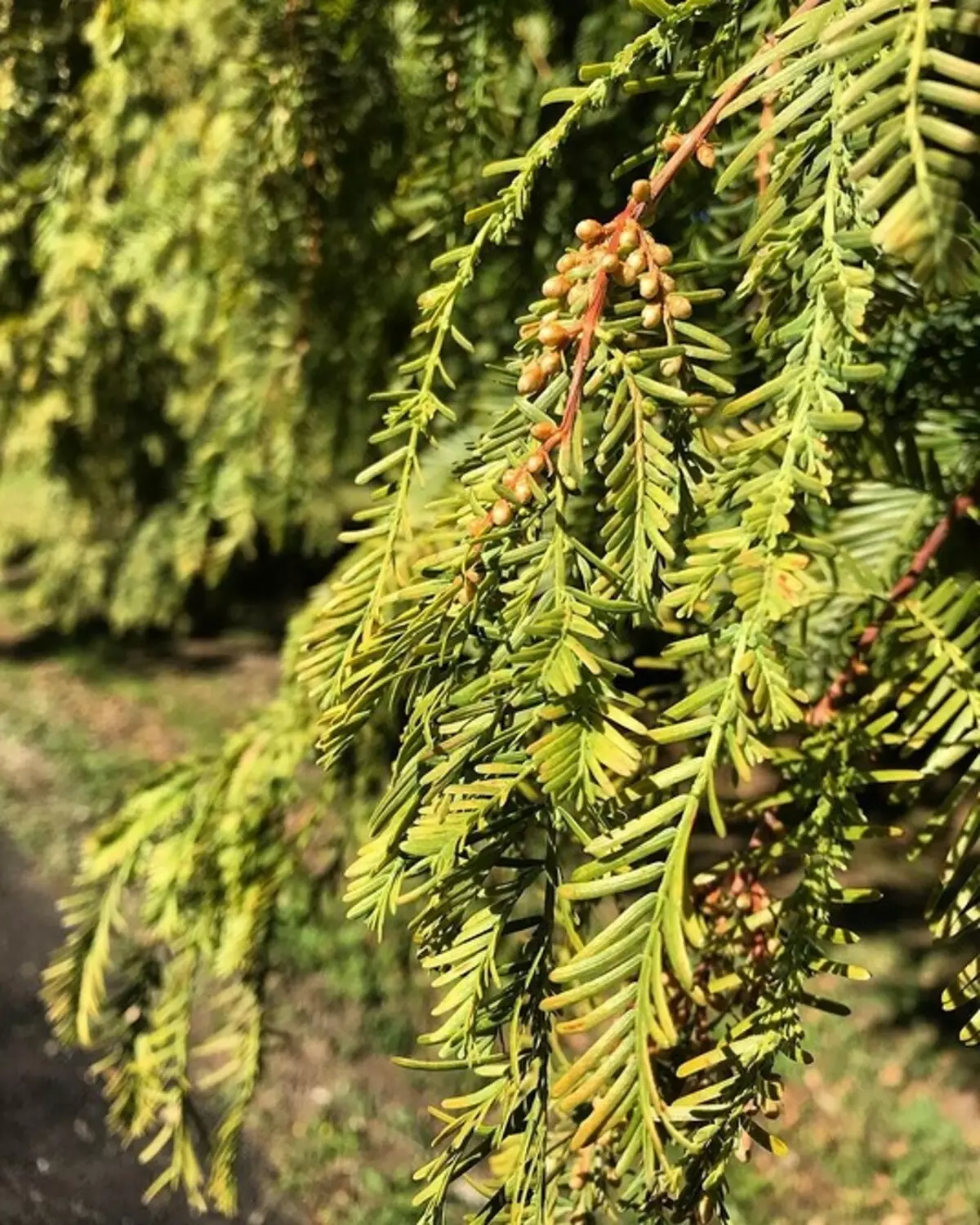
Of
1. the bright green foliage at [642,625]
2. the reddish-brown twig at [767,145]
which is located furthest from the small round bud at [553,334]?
the reddish-brown twig at [767,145]

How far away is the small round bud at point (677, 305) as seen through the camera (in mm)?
421

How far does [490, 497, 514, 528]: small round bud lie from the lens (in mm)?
434

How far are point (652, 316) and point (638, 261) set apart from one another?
0.08 ft

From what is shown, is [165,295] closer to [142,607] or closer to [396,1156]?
[396,1156]

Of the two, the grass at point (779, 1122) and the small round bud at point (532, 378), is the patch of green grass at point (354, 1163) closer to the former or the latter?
the grass at point (779, 1122)

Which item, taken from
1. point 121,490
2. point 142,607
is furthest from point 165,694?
point 121,490

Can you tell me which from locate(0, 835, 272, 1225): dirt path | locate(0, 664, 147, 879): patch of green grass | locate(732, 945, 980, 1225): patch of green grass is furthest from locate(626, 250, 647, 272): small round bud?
locate(0, 664, 147, 879): patch of green grass

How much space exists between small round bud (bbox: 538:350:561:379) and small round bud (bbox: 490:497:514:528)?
0.06m

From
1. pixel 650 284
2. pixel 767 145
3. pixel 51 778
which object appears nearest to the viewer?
pixel 650 284

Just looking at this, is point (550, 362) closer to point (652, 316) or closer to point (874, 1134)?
point (652, 316)

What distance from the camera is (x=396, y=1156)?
2387 millimetres

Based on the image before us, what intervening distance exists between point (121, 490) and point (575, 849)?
3050mm

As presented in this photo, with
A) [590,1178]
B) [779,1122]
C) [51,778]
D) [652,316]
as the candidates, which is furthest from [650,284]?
[51,778]

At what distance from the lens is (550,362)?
1.41 ft
